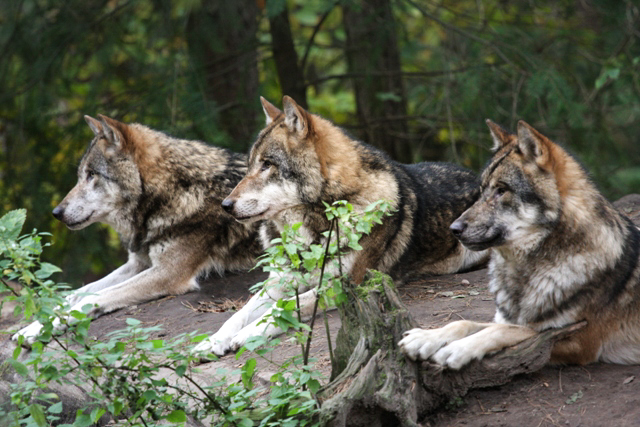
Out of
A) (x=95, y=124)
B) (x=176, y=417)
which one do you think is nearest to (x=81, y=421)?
(x=176, y=417)

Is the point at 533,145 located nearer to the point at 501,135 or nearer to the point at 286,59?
the point at 501,135

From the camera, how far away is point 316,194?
512cm

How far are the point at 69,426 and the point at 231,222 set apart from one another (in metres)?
3.24

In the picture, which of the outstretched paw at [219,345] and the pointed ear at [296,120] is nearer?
the outstretched paw at [219,345]

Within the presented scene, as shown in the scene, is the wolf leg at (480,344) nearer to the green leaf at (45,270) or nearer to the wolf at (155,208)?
the green leaf at (45,270)

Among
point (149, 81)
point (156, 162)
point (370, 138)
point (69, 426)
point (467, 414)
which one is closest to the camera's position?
point (69, 426)

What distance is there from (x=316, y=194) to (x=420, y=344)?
194 cm

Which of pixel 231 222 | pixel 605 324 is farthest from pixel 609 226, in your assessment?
pixel 231 222

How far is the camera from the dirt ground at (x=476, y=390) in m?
3.36

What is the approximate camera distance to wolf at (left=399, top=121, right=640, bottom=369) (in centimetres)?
375

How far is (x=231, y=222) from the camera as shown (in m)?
6.30

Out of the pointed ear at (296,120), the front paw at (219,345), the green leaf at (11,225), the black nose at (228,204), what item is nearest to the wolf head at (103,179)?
the black nose at (228,204)

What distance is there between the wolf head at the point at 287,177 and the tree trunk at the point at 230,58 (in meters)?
2.79

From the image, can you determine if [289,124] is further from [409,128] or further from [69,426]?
[409,128]
